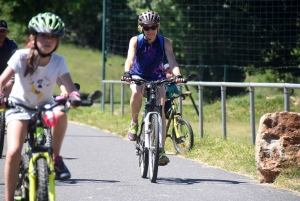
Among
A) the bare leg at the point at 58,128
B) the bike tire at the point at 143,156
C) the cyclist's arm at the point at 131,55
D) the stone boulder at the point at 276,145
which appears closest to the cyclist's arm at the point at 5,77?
the bare leg at the point at 58,128

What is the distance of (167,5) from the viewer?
82.3 ft

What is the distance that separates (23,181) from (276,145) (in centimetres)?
354

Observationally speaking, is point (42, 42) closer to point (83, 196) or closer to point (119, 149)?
point (83, 196)

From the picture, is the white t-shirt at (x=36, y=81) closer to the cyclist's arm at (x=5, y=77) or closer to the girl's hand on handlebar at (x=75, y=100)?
the cyclist's arm at (x=5, y=77)

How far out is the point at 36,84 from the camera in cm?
663

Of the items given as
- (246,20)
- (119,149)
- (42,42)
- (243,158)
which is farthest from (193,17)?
(42,42)

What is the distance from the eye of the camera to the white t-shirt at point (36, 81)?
6.62m

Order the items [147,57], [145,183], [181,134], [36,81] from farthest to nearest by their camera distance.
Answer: [181,134]
[147,57]
[145,183]
[36,81]

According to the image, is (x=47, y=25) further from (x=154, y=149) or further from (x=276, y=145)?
(x=276, y=145)

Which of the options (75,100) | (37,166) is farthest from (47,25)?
(37,166)

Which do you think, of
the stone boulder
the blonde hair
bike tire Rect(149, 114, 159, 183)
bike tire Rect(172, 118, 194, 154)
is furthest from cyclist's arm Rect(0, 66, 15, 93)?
bike tire Rect(172, 118, 194, 154)

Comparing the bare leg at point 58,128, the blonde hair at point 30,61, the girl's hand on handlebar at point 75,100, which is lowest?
the bare leg at point 58,128

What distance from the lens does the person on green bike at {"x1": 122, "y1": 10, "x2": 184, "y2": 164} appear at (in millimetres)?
10039

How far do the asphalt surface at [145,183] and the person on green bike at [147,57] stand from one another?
2.27 feet
